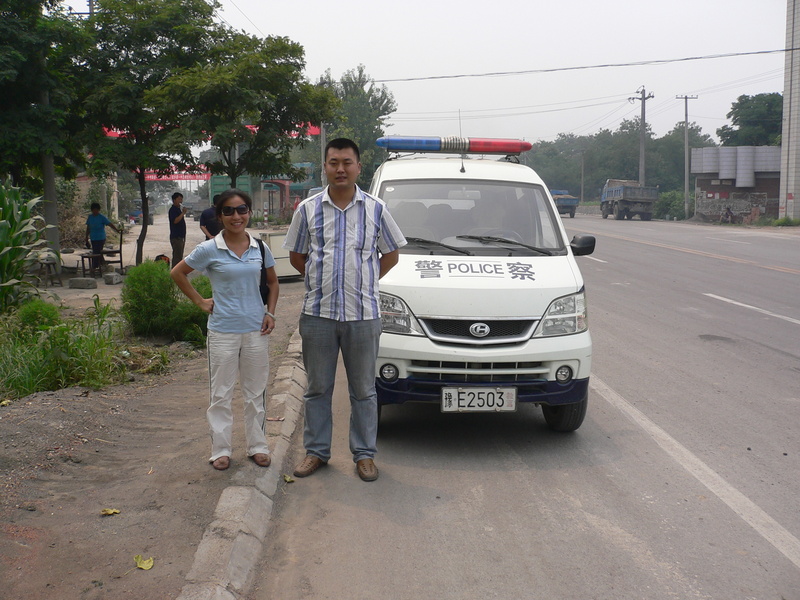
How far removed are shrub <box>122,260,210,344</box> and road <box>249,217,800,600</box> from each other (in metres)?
2.77

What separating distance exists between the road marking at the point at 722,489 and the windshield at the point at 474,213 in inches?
59.4

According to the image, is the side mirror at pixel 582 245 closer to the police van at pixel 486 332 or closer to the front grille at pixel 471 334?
the police van at pixel 486 332

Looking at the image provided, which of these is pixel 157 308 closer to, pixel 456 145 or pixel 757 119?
pixel 456 145

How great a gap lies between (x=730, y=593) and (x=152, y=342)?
24.1 ft

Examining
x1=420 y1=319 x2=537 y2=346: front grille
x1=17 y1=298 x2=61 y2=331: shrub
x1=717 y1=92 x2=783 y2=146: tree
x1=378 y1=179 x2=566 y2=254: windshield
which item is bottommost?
x1=17 y1=298 x2=61 y2=331: shrub

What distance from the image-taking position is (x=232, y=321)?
16.0 ft

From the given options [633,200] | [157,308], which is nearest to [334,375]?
[157,308]

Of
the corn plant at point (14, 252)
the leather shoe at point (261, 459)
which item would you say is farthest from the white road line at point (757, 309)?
the corn plant at point (14, 252)

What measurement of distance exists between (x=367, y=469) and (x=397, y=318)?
1.03 meters

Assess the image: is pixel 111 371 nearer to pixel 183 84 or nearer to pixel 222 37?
pixel 183 84

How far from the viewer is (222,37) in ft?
59.8

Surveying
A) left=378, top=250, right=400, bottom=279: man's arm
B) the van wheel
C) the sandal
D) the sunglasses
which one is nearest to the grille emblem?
left=378, top=250, right=400, bottom=279: man's arm

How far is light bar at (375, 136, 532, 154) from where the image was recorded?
315 inches

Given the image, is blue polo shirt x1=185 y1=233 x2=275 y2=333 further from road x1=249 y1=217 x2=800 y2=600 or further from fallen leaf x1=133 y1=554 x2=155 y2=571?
fallen leaf x1=133 y1=554 x2=155 y2=571
